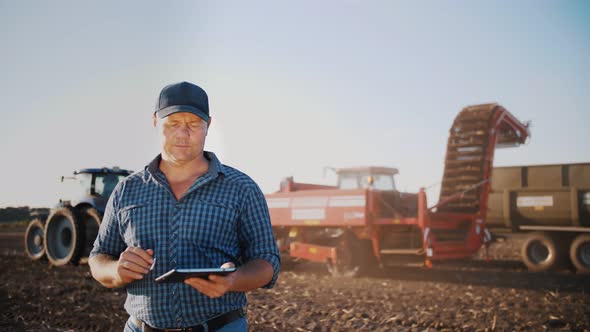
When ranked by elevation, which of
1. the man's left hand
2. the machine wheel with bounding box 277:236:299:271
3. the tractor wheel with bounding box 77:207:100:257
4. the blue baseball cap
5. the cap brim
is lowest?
the machine wheel with bounding box 277:236:299:271

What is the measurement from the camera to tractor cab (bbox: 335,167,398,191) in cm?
1219

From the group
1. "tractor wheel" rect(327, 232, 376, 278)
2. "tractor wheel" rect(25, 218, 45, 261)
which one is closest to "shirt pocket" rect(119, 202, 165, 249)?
"tractor wheel" rect(327, 232, 376, 278)

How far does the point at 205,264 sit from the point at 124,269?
322 millimetres

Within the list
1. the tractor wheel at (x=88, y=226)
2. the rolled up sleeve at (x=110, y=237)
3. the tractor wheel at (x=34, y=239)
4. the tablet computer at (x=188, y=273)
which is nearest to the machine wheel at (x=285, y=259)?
the tractor wheel at (x=88, y=226)

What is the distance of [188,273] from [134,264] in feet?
0.94

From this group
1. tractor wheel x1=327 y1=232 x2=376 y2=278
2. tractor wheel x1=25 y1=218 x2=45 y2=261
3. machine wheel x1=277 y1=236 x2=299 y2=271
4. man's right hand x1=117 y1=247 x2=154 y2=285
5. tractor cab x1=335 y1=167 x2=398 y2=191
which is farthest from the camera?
tractor wheel x1=25 y1=218 x2=45 y2=261

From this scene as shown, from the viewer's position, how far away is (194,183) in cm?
201

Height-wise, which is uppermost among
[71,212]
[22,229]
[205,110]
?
[205,110]

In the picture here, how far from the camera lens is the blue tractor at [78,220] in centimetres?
1056

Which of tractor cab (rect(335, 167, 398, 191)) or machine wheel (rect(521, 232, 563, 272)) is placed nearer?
machine wheel (rect(521, 232, 563, 272))

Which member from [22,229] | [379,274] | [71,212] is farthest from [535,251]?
[22,229]

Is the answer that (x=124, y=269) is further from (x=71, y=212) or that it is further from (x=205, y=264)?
(x=71, y=212)

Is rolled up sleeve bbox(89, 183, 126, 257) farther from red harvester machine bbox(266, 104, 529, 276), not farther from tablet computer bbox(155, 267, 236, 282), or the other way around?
red harvester machine bbox(266, 104, 529, 276)

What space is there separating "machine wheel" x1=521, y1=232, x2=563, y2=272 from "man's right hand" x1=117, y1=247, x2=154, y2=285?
12022 millimetres
